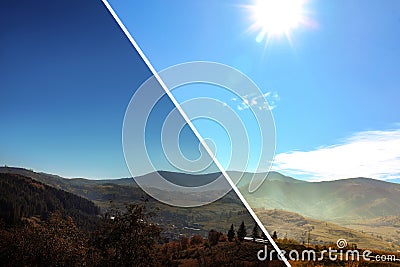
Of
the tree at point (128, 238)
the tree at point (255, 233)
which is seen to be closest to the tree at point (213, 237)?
the tree at point (255, 233)

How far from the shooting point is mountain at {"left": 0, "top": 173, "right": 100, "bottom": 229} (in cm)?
309

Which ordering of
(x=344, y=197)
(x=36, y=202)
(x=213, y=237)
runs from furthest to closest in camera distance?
1. (x=344, y=197)
2. (x=213, y=237)
3. (x=36, y=202)

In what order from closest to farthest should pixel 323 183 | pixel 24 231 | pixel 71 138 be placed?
1. pixel 24 231
2. pixel 71 138
3. pixel 323 183

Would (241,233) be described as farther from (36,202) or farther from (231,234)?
(36,202)

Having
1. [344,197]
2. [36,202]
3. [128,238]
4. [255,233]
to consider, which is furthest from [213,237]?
[344,197]

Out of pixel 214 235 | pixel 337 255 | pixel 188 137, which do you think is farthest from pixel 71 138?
pixel 337 255

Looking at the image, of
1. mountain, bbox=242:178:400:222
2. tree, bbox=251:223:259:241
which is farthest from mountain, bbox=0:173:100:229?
mountain, bbox=242:178:400:222

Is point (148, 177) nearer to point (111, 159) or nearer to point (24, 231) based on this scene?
point (111, 159)

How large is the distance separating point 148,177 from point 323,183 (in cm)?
3247

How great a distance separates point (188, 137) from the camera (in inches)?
141

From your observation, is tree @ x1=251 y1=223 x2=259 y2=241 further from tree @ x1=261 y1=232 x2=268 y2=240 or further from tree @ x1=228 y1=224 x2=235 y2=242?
tree @ x1=228 y1=224 x2=235 y2=242

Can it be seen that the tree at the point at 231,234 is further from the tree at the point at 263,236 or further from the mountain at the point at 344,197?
the mountain at the point at 344,197

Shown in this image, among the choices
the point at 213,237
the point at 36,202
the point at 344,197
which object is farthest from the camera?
the point at 344,197

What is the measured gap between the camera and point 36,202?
3.14 metres
